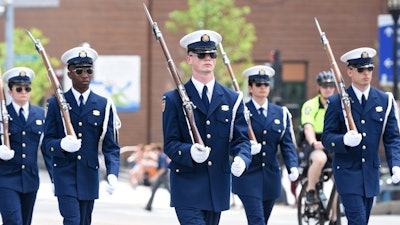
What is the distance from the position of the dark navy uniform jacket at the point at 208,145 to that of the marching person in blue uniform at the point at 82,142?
1496 mm

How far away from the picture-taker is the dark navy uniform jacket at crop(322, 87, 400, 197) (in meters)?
12.1

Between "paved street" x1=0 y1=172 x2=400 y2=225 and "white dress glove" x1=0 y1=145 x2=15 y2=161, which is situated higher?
"white dress glove" x1=0 y1=145 x2=15 y2=161

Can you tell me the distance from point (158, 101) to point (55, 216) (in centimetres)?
2962

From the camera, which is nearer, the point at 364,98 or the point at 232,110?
the point at 232,110

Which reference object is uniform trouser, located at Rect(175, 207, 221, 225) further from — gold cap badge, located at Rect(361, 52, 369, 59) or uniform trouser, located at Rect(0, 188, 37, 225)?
uniform trouser, located at Rect(0, 188, 37, 225)

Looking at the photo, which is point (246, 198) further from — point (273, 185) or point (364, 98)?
point (364, 98)

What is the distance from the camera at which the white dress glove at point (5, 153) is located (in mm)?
12844

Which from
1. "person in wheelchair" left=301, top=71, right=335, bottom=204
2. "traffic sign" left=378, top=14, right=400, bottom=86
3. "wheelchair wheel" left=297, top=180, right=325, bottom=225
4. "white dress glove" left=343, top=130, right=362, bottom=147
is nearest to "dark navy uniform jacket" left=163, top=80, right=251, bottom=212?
"white dress glove" left=343, top=130, right=362, bottom=147

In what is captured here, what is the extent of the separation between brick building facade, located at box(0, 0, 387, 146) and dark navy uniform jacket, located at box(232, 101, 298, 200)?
3560 cm

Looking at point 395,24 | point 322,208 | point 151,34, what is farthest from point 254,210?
point 151,34

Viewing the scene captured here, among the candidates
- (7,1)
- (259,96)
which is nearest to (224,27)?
(7,1)

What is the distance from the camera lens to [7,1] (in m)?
31.4

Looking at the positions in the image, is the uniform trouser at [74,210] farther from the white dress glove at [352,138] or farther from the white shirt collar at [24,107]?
the white dress glove at [352,138]

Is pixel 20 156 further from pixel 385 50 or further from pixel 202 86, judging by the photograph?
pixel 385 50
